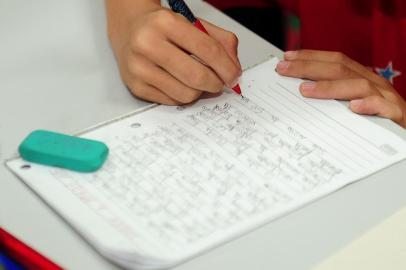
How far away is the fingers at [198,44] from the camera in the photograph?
0.68 m

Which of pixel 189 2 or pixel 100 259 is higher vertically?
pixel 189 2

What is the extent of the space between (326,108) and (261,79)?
0.09 metres

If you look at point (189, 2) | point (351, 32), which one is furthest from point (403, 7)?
point (189, 2)

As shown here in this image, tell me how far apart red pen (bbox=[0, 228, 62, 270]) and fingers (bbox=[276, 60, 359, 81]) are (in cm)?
39

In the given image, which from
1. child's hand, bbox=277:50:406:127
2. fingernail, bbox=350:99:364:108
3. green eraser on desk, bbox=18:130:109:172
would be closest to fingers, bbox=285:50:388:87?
child's hand, bbox=277:50:406:127

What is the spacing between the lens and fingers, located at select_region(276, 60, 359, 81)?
0.77 meters

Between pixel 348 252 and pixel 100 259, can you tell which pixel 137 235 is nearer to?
pixel 100 259

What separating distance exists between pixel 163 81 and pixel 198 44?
60 mm

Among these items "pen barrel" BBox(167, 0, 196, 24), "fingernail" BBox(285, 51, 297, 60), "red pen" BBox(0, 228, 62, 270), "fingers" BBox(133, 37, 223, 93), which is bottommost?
"red pen" BBox(0, 228, 62, 270)

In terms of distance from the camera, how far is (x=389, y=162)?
2.11 feet

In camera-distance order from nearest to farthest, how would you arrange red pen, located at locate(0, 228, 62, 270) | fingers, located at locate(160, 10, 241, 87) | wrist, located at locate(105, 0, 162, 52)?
1. red pen, located at locate(0, 228, 62, 270)
2. fingers, located at locate(160, 10, 241, 87)
3. wrist, located at locate(105, 0, 162, 52)

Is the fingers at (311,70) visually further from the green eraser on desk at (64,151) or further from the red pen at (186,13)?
the green eraser on desk at (64,151)

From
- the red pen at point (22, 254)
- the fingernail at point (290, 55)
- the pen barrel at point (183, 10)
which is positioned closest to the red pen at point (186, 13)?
the pen barrel at point (183, 10)

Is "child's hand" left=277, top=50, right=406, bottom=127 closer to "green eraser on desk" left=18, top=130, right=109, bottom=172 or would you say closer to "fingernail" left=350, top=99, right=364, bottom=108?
"fingernail" left=350, top=99, right=364, bottom=108
